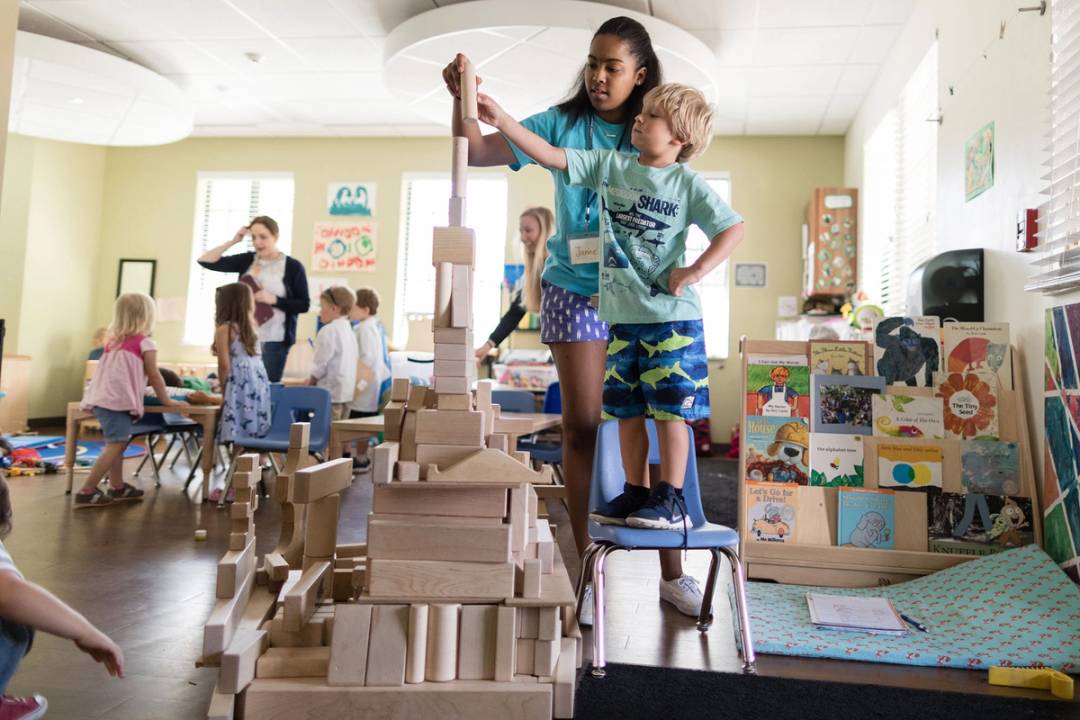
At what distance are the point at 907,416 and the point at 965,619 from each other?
71 cm

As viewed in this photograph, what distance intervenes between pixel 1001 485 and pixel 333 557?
6.67 feet

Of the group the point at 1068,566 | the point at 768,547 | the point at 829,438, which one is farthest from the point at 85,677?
the point at 1068,566

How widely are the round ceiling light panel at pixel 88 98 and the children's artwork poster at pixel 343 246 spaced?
157 cm

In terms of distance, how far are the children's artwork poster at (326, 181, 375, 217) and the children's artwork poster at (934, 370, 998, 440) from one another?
623cm

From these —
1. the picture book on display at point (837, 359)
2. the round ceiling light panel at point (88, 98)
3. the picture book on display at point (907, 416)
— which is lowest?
the picture book on display at point (907, 416)

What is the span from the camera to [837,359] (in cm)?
254

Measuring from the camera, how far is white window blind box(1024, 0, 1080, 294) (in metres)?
2.25

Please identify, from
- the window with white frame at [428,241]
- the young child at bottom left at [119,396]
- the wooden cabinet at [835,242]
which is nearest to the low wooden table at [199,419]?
the young child at bottom left at [119,396]

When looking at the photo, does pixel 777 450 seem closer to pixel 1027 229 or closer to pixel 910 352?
pixel 910 352

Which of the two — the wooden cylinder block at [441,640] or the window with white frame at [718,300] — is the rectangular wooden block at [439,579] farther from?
the window with white frame at [718,300]

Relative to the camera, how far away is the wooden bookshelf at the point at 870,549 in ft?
7.72

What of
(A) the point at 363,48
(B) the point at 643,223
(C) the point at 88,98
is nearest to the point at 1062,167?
(B) the point at 643,223

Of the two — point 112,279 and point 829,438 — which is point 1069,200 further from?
point 112,279

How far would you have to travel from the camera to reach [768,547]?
7.92 ft
